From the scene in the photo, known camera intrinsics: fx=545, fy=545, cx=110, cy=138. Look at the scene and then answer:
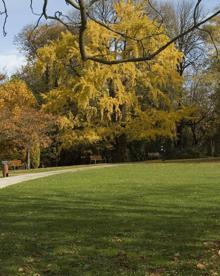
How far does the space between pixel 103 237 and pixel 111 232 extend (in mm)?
480

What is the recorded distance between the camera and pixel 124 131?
41.3m

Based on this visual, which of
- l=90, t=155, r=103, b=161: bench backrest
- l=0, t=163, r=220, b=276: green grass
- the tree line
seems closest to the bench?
the tree line

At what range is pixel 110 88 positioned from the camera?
4097 centimetres

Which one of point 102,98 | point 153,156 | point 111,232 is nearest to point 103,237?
point 111,232

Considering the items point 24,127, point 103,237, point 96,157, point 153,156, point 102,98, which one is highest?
point 102,98

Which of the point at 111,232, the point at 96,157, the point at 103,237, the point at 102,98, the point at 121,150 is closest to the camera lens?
the point at 103,237

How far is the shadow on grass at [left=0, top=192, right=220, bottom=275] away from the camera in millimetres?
6914

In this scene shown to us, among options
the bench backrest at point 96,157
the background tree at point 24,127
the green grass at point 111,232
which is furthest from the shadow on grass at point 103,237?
the bench backrest at point 96,157

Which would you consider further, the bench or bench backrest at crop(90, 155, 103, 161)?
the bench

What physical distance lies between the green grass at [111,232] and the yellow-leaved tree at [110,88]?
2207 centimetres

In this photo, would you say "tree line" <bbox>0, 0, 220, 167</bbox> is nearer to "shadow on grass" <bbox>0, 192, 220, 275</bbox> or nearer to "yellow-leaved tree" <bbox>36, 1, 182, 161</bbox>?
"yellow-leaved tree" <bbox>36, 1, 182, 161</bbox>

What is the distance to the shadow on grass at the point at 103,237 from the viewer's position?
6914mm

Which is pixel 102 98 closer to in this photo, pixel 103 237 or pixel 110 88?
pixel 110 88

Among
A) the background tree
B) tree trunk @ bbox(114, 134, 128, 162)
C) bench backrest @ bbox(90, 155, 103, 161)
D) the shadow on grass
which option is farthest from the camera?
tree trunk @ bbox(114, 134, 128, 162)
